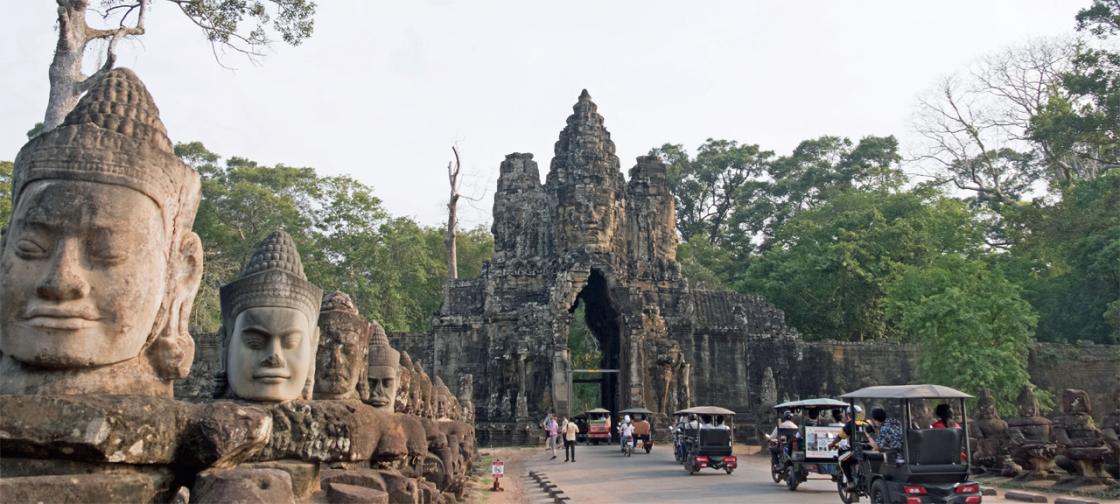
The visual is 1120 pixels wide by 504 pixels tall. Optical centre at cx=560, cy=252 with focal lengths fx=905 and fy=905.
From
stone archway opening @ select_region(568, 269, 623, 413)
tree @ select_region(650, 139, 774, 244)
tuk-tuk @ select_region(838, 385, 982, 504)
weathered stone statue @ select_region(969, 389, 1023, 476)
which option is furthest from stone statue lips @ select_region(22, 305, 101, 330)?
tree @ select_region(650, 139, 774, 244)

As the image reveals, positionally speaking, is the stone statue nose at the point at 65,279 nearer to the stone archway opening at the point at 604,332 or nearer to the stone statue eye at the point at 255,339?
the stone statue eye at the point at 255,339

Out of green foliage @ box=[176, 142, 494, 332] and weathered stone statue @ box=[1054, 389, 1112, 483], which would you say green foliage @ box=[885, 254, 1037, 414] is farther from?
green foliage @ box=[176, 142, 494, 332]

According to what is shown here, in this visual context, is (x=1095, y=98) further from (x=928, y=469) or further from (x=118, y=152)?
(x=118, y=152)

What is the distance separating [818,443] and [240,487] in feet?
39.9

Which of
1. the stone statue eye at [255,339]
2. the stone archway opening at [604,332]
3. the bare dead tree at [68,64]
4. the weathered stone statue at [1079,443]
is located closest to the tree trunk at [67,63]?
the bare dead tree at [68,64]

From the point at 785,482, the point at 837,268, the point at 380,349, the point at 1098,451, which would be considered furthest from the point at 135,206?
the point at 837,268

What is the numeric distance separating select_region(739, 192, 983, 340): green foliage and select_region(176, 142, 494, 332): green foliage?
15.6 metres

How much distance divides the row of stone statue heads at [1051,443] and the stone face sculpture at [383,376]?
11.3 m

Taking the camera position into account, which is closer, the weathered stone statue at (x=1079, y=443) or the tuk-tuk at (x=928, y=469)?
the tuk-tuk at (x=928, y=469)

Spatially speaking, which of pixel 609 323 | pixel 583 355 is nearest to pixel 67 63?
pixel 609 323

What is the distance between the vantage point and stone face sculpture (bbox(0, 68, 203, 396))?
3.26 metres

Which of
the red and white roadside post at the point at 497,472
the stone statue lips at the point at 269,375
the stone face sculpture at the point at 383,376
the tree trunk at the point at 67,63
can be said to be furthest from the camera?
the red and white roadside post at the point at 497,472

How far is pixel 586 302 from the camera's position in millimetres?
34938

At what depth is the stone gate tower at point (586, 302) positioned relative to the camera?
28766 mm
